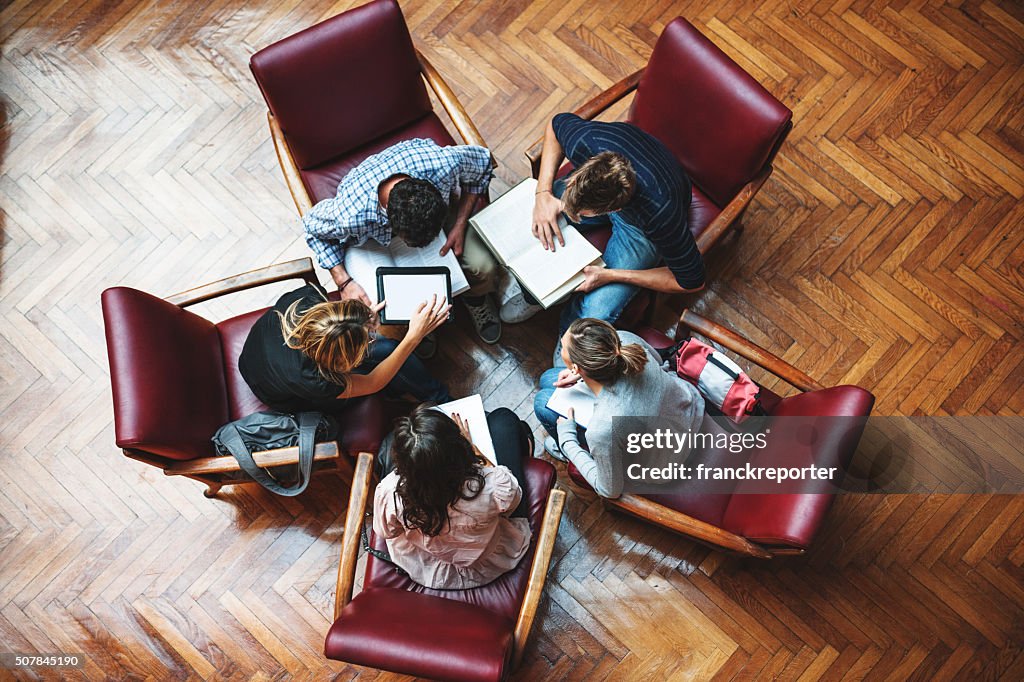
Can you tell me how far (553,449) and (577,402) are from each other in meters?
0.53

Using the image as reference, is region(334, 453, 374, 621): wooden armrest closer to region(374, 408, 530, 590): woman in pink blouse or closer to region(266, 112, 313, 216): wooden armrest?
region(374, 408, 530, 590): woman in pink blouse

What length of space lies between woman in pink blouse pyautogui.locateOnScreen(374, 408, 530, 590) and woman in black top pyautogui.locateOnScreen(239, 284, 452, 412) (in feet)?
1.12

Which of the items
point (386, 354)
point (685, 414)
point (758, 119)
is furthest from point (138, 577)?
point (758, 119)

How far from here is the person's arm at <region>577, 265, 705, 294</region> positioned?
2539mm

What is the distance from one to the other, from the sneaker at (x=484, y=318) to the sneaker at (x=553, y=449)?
482 millimetres

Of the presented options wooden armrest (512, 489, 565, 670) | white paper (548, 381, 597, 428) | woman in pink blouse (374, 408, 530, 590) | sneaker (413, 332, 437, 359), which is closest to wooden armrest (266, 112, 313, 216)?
sneaker (413, 332, 437, 359)

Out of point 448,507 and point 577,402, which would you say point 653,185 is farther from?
point 448,507

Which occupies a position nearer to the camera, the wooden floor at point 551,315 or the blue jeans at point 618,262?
the blue jeans at point 618,262

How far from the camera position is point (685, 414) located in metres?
2.27

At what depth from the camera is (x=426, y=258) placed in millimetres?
2551

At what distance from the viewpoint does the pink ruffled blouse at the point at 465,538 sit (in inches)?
78.5

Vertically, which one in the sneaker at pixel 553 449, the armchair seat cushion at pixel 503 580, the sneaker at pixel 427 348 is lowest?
the sneaker at pixel 553 449

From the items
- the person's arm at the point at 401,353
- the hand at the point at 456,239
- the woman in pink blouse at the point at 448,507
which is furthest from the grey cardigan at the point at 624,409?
the hand at the point at 456,239

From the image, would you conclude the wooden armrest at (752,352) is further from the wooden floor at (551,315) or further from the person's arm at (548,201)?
the wooden floor at (551,315)
